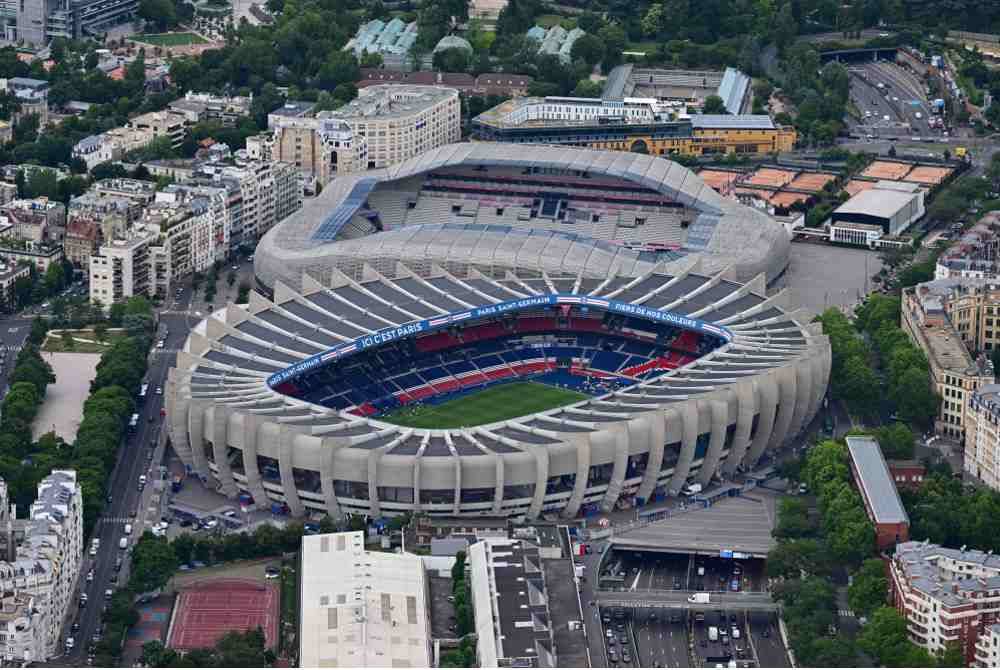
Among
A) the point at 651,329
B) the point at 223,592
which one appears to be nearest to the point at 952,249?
the point at 651,329

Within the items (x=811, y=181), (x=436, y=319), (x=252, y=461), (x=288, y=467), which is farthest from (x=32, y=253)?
(x=811, y=181)

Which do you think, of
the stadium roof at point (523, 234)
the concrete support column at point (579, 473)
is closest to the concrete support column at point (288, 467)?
the concrete support column at point (579, 473)

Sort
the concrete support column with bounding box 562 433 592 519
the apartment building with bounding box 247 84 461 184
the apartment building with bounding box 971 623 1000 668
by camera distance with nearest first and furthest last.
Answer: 1. the apartment building with bounding box 971 623 1000 668
2. the concrete support column with bounding box 562 433 592 519
3. the apartment building with bounding box 247 84 461 184

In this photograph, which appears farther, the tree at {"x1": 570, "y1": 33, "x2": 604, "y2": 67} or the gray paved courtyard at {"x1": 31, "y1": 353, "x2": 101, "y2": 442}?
the tree at {"x1": 570, "y1": 33, "x2": 604, "y2": 67}

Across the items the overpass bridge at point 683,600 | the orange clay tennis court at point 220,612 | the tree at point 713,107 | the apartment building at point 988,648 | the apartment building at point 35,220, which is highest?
the apartment building at point 988,648

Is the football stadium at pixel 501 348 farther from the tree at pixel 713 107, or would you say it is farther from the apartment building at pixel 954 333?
the tree at pixel 713 107

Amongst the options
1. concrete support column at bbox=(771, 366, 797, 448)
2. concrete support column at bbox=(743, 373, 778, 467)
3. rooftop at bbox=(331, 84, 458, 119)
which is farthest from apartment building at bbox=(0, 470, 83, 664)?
rooftop at bbox=(331, 84, 458, 119)

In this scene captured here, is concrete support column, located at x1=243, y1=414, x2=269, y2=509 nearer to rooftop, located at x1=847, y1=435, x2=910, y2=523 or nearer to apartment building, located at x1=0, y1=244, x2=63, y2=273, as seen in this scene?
rooftop, located at x1=847, y1=435, x2=910, y2=523
